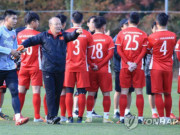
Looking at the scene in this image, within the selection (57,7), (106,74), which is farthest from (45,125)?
(57,7)

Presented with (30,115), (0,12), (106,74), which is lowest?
(30,115)

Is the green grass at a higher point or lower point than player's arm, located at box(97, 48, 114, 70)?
lower

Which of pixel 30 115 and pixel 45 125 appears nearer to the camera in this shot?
pixel 45 125

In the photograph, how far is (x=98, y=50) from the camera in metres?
9.91

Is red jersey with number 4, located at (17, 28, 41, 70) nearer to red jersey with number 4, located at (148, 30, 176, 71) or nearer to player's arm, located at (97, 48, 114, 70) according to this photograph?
player's arm, located at (97, 48, 114, 70)

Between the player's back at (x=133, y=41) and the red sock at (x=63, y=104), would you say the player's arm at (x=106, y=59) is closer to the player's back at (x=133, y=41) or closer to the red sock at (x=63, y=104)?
the player's back at (x=133, y=41)

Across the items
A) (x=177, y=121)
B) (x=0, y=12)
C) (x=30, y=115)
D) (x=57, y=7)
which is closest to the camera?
(x=177, y=121)

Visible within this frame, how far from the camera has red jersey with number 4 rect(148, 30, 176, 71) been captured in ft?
31.3

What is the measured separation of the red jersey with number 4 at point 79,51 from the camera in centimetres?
968

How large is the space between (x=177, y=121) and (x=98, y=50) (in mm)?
2023

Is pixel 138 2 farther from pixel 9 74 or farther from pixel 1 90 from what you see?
pixel 9 74

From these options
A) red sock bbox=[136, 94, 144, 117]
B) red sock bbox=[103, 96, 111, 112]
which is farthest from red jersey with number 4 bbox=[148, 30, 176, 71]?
red sock bbox=[103, 96, 111, 112]

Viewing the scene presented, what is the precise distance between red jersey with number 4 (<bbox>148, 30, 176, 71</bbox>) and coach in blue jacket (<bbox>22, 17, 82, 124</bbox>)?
1.68 metres

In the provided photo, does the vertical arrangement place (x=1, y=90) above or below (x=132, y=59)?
below
